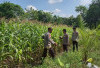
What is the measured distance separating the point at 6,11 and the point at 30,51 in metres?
34.9

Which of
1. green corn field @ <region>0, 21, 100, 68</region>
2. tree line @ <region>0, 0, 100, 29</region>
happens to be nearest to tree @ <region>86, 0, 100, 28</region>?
tree line @ <region>0, 0, 100, 29</region>

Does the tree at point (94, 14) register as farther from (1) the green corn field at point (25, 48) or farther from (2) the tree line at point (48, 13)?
(1) the green corn field at point (25, 48)

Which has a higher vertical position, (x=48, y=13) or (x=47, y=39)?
(x=48, y=13)

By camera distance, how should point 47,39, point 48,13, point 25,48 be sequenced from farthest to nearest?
point 48,13 → point 47,39 → point 25,48

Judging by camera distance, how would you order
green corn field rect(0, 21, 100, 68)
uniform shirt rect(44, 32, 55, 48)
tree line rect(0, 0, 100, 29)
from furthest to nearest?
tree line rect(0, 0, 100, 29)
uniform shirt rect(44, 32, 55, 48)
green corn field rect(0, 21, 100, 68)

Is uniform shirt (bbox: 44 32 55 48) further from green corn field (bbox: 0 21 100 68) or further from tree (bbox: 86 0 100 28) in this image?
tree (bbox: 86 0 100 28)

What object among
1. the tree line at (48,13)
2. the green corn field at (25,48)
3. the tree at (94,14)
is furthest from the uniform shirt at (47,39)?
the tree at (94,14)

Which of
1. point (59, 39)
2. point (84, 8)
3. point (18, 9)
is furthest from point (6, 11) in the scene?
point (59, 39)

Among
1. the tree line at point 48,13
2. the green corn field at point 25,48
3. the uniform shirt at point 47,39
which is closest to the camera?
the green corn field at point 25,48

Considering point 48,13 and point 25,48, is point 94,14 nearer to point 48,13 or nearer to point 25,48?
point 48,13

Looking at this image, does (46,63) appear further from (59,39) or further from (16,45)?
(59,39)

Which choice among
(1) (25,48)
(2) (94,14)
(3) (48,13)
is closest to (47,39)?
(1) (25,48)

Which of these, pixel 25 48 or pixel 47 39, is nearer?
pixel 25 48

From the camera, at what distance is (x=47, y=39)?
160 inches
